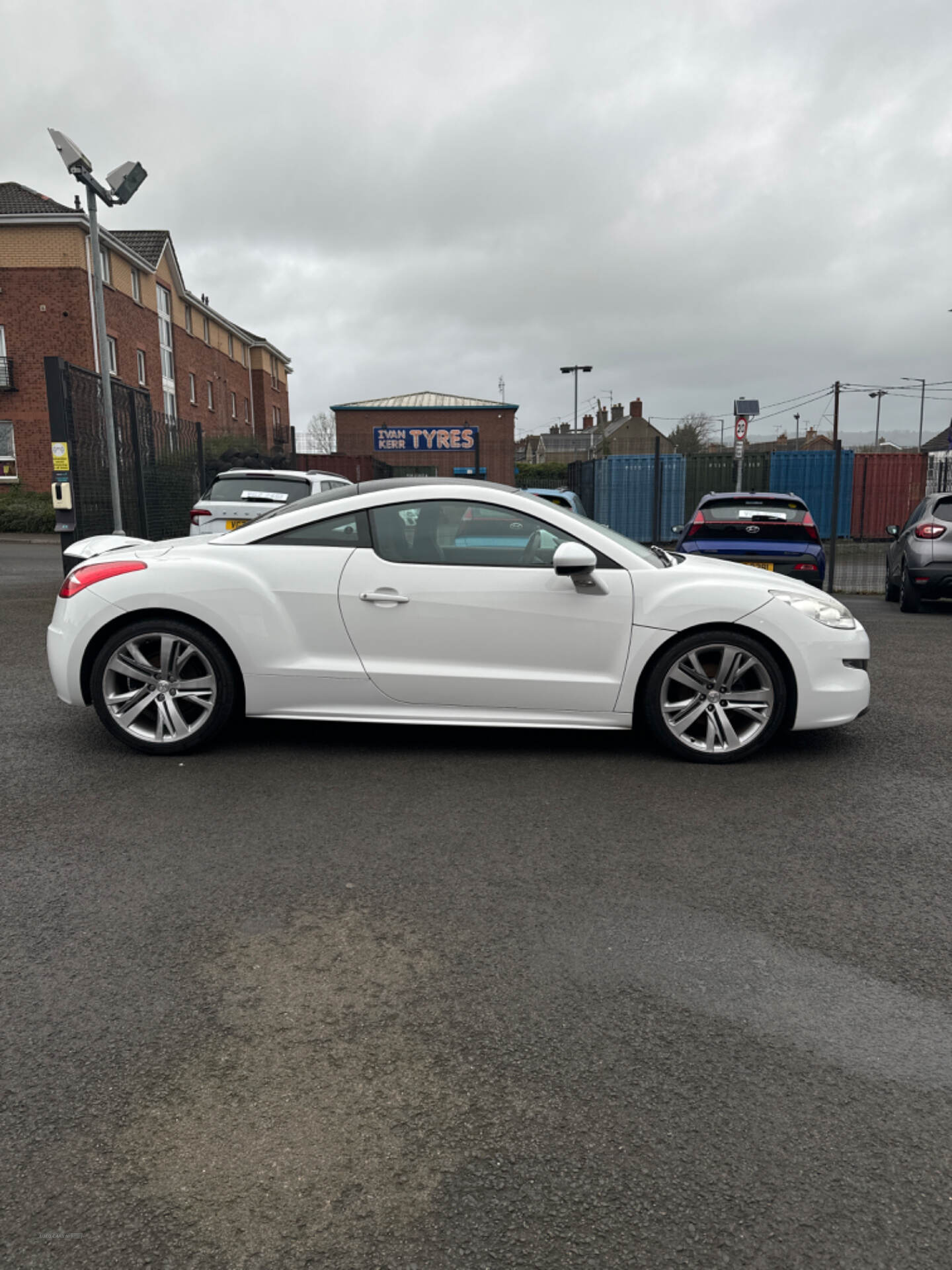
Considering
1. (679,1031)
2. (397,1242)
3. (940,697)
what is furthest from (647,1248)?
(940,697)

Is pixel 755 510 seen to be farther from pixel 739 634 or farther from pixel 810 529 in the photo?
pixel 739 634

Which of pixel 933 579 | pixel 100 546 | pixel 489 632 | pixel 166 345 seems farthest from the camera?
pixel 166 345

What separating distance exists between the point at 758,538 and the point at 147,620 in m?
7.76

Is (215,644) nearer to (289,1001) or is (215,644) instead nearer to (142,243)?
(289,1001)

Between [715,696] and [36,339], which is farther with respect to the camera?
[36,339]

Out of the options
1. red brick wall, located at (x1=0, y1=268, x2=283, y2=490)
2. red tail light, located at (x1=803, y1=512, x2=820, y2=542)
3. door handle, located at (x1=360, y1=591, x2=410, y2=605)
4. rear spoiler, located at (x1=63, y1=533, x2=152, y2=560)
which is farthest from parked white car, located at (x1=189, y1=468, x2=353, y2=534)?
red brick wall, located at (x1=0, y1=268, x2=283, y2=490)

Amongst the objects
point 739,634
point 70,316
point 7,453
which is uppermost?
point 70,316

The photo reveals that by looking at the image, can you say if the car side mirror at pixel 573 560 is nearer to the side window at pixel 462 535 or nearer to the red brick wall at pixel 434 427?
the side window at pixel 462 535

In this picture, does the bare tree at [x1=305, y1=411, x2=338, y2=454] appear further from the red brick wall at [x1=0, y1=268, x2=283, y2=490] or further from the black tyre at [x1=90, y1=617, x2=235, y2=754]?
the black tyre at [x1=90, y1=617, x2=235, y2=754]

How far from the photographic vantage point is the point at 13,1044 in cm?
256

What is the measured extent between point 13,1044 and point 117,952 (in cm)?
51

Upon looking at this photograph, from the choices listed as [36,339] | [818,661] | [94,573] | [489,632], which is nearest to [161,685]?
[94,573]

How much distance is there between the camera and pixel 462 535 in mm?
5273

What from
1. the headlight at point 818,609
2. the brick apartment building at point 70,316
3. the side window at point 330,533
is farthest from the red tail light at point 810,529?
the brick apartment building at point 70,316
